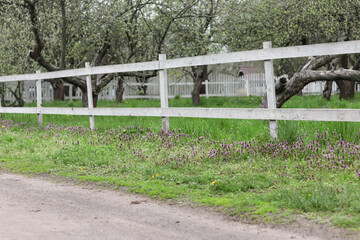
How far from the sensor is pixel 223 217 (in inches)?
171

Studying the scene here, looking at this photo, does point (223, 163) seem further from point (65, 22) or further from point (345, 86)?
point (345, 86)

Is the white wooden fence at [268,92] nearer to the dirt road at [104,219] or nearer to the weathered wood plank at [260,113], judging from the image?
the weathered wood plank at [260,113]

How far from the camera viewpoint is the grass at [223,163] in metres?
4.48

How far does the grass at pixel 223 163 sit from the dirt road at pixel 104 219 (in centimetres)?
31

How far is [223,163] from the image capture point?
6.47 meters

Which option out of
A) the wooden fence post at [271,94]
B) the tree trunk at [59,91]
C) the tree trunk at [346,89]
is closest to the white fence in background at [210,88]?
the tree trunk at [59,91]

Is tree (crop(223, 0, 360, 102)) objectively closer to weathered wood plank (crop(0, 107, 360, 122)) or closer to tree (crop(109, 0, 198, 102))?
tree (crop(109, 0, 198, 102))

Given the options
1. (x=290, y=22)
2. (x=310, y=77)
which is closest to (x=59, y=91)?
(x=290, y=22)

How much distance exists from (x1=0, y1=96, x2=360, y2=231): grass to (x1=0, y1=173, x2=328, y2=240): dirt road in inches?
12.3

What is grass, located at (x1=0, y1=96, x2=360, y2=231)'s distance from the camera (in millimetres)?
4480

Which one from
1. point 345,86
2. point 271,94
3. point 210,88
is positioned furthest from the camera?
point 210,88

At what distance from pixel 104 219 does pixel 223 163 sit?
2.56 m

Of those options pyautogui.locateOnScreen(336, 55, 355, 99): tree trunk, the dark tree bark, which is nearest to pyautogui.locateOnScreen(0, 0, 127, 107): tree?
the dark tree bark

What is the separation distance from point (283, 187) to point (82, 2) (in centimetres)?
1037
